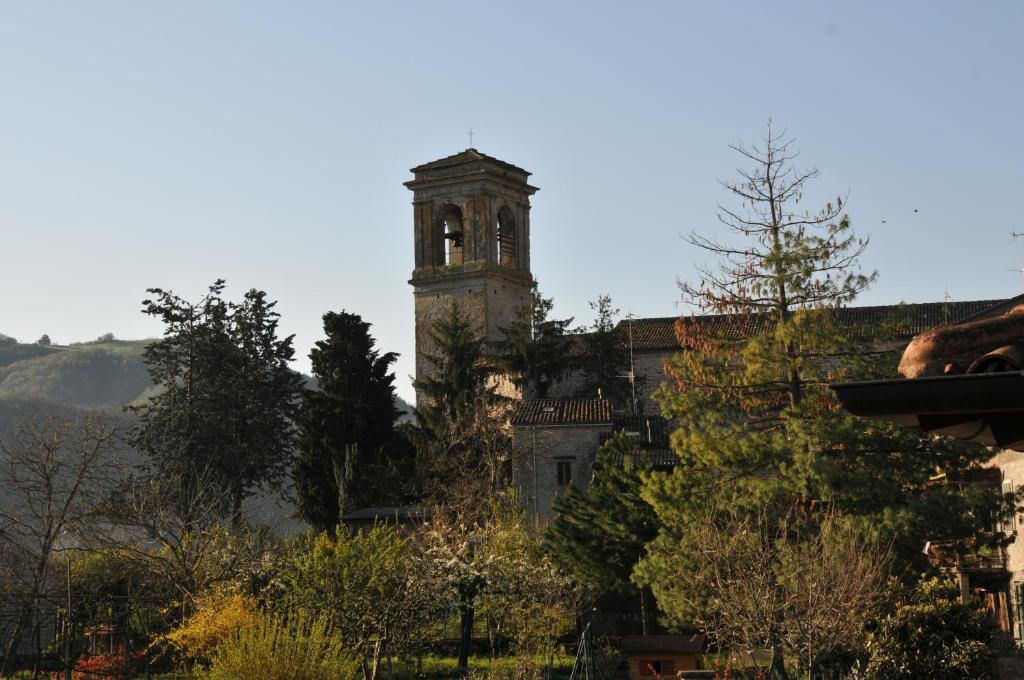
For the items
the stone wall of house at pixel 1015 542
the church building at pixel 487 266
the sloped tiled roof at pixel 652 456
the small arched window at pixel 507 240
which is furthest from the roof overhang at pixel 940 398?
the small arched window at pixel 507 240

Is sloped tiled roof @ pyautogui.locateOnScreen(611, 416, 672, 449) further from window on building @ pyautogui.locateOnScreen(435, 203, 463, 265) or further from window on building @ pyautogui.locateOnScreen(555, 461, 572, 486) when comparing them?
window on building @ pyautogui.locateOnScreen(435, 203, 463, 265)

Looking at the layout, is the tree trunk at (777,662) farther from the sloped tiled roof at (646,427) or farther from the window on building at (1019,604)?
the sloped tiled roof at (646,427)

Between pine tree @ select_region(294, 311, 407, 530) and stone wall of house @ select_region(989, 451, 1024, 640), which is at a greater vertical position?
pine tree @ select_region(294, 311, 407, 530)

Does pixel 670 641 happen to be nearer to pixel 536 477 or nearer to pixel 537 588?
pixel 537 588

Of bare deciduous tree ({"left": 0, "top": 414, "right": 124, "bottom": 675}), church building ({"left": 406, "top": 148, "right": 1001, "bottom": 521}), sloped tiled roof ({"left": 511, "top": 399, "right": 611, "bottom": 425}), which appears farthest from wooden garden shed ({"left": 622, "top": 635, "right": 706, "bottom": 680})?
church building ({"left": 406, "top": 148, "right": 1001, "bottom": 521})

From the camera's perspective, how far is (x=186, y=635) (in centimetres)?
2266

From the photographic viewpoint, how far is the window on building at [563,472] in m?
44.2

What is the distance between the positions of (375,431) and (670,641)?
1004 inches

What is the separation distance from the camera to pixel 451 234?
5844 centimetres

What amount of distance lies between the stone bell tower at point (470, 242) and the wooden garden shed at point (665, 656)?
32.4 meters

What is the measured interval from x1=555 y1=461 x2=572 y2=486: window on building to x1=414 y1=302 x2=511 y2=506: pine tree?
6.58ft

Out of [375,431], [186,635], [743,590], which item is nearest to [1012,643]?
[743,590]

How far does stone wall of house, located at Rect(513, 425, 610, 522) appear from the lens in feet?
145

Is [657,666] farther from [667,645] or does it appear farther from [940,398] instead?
[940,398]
